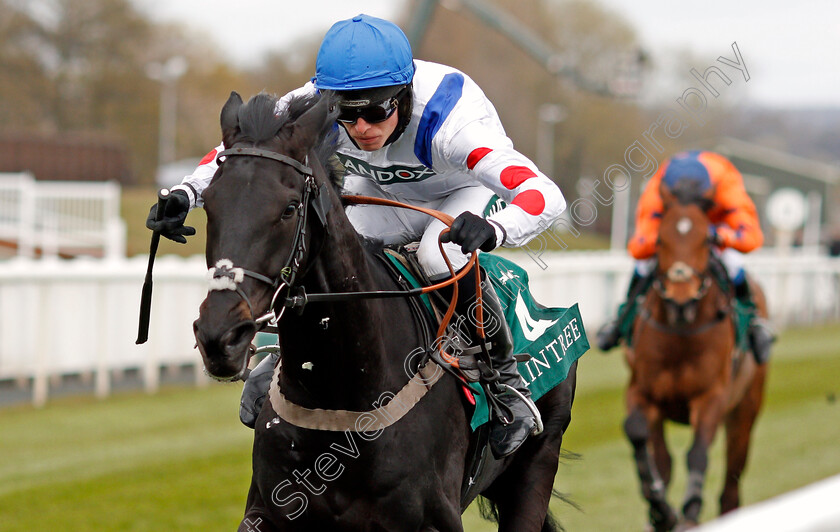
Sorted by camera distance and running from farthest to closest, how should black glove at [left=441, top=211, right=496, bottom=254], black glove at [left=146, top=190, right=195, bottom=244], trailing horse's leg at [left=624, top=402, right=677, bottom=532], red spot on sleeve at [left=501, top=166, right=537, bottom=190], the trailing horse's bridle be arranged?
the trailing horse's bridle
trailing horse's leg at [left=624, top=402, right=677, bottom=532]
red spot on sleeve at [left=501, top=166, right=537, bottom=190]
black glove at [left=441, top=211, right=496, bottom=254]
black glove at [left=146, top=190, right=195, bottom=244]

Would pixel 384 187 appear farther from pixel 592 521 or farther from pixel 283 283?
pixel 592 521

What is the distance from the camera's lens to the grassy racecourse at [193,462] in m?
5.42

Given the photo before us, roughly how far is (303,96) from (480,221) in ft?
1.87

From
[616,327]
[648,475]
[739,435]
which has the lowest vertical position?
[739,435]

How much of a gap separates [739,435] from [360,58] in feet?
16.1

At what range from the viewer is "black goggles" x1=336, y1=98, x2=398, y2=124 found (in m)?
2.84

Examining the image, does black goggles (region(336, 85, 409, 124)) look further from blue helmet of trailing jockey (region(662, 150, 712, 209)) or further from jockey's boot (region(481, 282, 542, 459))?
blue helmet of trailing jockey (region(662, 150, 712, 209))

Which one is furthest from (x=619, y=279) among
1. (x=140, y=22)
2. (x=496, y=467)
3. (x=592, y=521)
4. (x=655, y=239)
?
(x=140, y=22)

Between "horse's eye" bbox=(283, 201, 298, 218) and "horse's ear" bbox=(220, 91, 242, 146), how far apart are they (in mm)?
226

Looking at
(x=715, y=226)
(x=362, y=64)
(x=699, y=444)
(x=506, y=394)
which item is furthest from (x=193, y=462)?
(x=362, y=64)

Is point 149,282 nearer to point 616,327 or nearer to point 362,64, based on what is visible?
point 362,64

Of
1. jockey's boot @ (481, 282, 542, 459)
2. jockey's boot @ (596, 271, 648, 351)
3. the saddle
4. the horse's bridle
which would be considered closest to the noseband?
the horse's bridle

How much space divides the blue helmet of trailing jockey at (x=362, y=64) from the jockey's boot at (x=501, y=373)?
0.66 m

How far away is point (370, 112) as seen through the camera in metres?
2.87
